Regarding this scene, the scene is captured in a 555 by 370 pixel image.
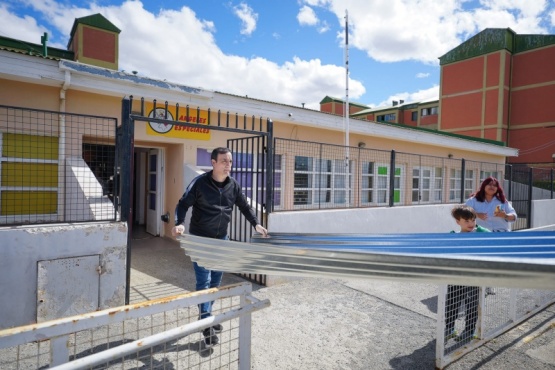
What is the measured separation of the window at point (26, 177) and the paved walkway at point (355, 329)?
6.71 feet

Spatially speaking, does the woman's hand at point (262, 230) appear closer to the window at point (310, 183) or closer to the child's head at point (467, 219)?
the child's head at point (467, 219)

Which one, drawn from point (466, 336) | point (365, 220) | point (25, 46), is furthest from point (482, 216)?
point (25, 46)

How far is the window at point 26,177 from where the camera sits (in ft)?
17.7

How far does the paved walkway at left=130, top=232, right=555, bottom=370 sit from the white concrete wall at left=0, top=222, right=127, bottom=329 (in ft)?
1.95

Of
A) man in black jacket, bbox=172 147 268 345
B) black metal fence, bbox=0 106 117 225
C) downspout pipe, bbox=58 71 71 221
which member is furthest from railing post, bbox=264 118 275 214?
downspout pipe, bbox=58 71 71 221

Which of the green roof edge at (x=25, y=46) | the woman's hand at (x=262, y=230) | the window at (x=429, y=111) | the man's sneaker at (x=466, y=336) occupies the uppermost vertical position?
the window at (x=429, y=111)

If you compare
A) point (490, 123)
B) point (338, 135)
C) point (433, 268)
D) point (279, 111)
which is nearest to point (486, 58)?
point (490, 123)

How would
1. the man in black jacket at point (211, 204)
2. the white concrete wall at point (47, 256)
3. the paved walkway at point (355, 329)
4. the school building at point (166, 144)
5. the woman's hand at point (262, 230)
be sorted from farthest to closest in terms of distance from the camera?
the school building at point (166, 144) → the white concrete wall at point (47, 256) → the man in black jacket at point (211, 204) → the paved walkway at point (355, 329) → the woman's hand at point (262, 230)

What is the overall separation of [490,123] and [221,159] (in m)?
28.6

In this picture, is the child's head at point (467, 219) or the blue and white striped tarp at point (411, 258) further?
the child's head at point (467, 219)

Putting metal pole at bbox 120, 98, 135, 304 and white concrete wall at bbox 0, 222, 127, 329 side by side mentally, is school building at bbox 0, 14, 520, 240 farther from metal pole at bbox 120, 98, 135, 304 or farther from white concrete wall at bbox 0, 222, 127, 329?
white concrete wall at bbox 0, 222, 127, 329

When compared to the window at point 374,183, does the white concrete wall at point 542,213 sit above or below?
below

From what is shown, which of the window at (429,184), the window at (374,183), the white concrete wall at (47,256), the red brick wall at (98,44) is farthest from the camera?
the red brick wall at (98,44)

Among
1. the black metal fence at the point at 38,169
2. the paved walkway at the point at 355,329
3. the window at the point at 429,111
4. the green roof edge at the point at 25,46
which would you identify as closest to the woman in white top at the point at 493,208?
the paved walkway at the point at 355,329
